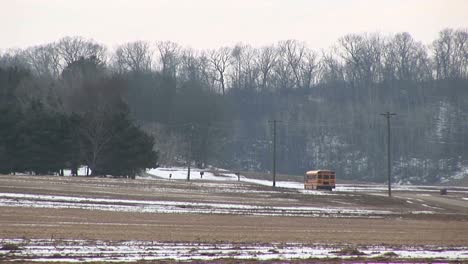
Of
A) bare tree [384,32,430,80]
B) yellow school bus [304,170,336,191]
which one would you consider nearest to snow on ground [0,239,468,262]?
yellow school bus [304,170,336,191]

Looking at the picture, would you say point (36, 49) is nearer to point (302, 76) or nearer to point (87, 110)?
point (302, 76)

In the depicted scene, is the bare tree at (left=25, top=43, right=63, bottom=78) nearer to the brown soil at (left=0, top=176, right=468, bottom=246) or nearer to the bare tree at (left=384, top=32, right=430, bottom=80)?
the bare tree at (left=384, top=32, right=430, bottom=80)

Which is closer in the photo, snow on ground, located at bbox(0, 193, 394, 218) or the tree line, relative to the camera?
snow on ground, located at bbox(0, 193, 394, 218)

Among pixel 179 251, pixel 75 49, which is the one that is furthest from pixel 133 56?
pixel 179 251

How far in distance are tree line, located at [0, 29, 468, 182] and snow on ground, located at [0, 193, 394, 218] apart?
66.8m

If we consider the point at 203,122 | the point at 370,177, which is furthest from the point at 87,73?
the point at 370,177

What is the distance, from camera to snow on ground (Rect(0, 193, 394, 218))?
42.3 m

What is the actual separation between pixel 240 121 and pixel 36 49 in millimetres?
52575

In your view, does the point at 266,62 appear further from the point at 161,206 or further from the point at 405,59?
the point at 161,206

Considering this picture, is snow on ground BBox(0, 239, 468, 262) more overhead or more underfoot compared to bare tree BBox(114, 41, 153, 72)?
more underfoot

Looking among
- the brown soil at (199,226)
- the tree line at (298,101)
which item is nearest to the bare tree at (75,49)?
the tree line at (298,101)

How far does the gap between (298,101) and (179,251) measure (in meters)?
159

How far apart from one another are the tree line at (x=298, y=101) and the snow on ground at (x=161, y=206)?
66.8 metres

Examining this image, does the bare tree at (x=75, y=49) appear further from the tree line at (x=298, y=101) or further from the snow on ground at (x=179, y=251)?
the snow on ground at (x=179, y=251)
